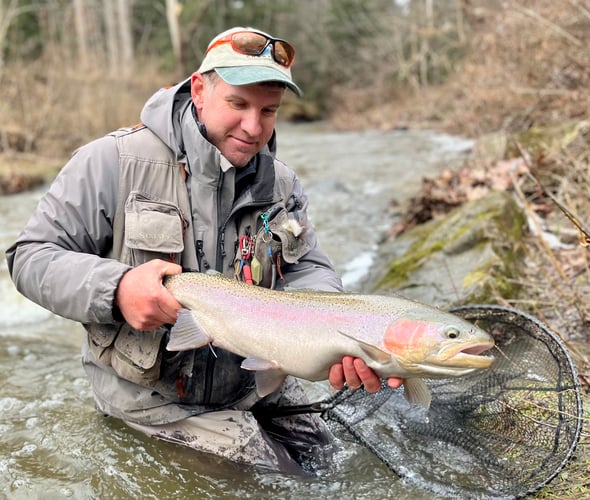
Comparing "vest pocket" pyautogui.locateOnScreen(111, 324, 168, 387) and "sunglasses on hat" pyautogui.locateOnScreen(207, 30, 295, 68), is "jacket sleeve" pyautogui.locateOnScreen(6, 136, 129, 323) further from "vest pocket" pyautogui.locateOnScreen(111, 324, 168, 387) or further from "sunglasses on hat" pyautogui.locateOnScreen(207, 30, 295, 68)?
"sunglasses on hat" pyautogui.locateOnScreen(207, 30, 295, 68)

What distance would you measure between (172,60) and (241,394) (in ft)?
95.8

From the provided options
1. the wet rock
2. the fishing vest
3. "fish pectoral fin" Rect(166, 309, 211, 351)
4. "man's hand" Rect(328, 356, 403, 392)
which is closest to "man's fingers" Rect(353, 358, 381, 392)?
"man's hand" Rect(328, 356, 403, 392)

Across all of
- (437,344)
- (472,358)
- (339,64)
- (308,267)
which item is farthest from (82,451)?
(339,64)

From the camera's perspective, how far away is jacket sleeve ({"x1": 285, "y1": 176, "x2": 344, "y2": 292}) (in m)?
3.32

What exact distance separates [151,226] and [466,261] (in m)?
3.26

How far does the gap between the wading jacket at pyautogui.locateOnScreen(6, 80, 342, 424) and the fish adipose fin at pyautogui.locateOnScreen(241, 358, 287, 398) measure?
1.16ft

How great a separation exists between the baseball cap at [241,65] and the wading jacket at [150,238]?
280 mm

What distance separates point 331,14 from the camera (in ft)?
111

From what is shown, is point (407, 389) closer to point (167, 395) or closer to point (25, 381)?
point (167, 395)

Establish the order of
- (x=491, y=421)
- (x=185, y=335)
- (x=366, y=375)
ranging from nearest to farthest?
(x=366, y=375)
(x=185, y=335)
(x=491, y=421)

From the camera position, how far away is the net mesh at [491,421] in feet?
9.51

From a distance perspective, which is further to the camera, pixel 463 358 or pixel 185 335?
Answer: pixel 185 335

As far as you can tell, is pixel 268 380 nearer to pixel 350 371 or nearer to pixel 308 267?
pixel 350 371

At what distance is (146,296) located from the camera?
8.64 feet
